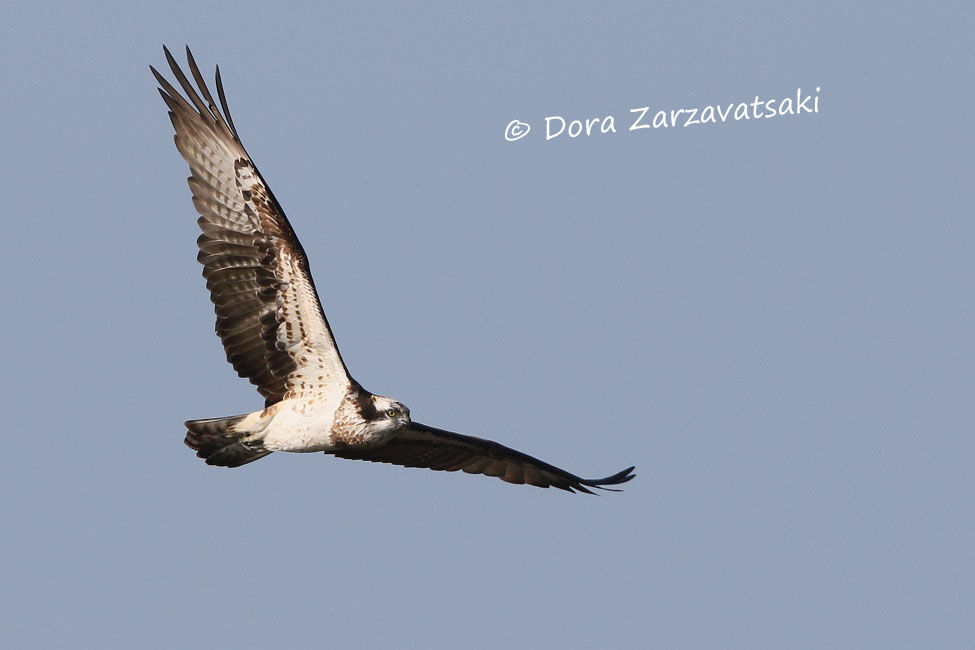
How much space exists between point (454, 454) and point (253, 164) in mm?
3555

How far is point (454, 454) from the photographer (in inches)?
550

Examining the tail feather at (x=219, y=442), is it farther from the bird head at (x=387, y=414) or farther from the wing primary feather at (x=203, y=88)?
the wing primary feather at (x=203, y=88)

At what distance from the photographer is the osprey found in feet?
39.7

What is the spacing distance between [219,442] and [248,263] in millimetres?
1562

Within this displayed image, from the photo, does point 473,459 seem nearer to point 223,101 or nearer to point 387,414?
point 387,414

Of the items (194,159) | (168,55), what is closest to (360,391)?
(194,159)

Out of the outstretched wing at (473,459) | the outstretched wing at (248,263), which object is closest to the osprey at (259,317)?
the outstretched wing at (248,263)

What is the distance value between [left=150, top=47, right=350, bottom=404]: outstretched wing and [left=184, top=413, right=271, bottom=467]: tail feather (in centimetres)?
44

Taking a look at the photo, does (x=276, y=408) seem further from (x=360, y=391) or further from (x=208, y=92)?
(x=208, y=92)

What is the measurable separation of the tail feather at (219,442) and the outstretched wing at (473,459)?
129cm

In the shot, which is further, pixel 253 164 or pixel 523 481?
pixel 523 481

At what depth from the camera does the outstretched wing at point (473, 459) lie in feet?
44.7

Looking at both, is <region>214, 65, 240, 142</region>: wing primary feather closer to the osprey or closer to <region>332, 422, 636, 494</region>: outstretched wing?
the osprey

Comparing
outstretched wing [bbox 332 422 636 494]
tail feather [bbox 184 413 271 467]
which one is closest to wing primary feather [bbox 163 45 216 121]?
tail feather [bbox 184 413 271 467]
